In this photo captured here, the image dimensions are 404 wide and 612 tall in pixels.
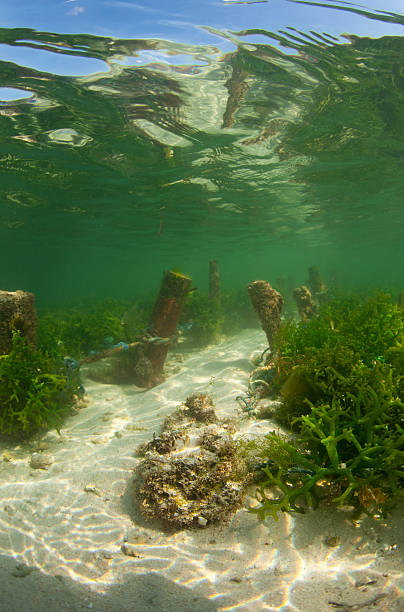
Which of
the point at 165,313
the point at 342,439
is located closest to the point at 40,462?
the point at 342,439

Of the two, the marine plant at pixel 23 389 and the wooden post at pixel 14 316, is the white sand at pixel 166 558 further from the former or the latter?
the wooden post at pixel 14 316

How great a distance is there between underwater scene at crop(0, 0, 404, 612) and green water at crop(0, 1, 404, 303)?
9 cm

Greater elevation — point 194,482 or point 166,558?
point 194,482

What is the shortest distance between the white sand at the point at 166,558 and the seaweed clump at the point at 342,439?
0.22 m

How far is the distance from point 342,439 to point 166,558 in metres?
1.91

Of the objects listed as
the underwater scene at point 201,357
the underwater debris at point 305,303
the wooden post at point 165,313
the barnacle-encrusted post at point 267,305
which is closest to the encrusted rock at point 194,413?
the underwater scene at point 201,357

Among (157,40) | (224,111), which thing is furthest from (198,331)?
(157,40)

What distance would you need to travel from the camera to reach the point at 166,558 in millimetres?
2578

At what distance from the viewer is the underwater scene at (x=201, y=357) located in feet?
8.13

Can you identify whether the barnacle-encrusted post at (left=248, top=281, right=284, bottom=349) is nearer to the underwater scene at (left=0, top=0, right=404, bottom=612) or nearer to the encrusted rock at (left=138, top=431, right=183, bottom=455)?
the underwater scene at (left=0, top=0, right=404, bottom=612)

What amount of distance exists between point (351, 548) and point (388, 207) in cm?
2891

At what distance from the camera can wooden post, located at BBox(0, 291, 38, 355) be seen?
195 inches

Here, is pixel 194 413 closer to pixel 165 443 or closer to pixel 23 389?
pixel 165 443

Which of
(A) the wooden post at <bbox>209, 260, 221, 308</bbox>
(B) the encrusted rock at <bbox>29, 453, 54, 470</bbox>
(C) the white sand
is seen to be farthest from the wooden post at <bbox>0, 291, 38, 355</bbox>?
(A) the wooden post at <bbox>209, 260, 221, 308</bbox>
